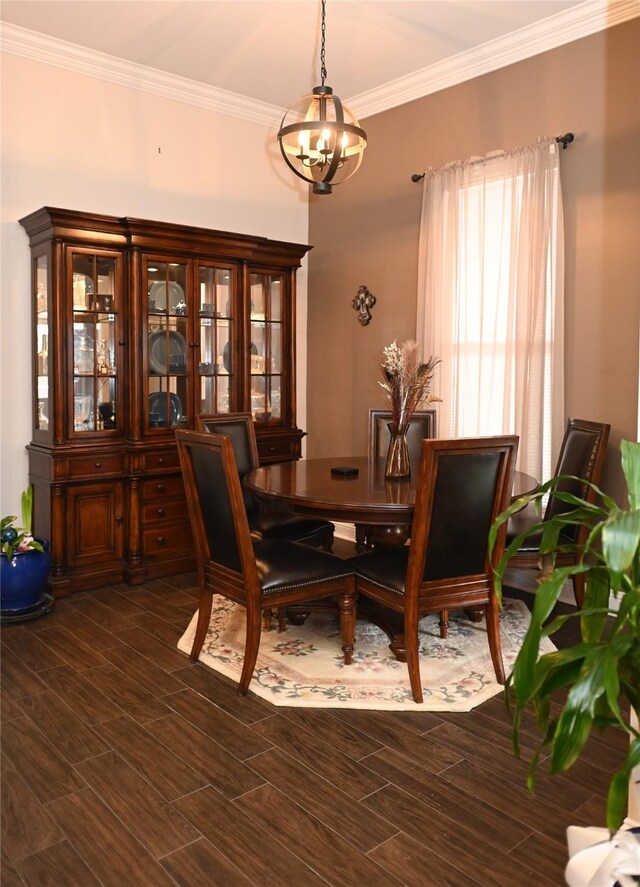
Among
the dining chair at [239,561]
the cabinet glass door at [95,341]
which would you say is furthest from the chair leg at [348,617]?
the cabinet glass door at [95,341]

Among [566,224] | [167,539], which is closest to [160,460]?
[167,539]

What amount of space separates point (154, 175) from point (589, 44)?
2.70m

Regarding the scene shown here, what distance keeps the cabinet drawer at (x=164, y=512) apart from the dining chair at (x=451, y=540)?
1879 millimetres

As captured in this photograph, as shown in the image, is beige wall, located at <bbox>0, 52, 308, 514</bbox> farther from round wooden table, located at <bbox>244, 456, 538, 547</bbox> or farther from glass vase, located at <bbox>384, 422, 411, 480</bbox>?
glass vase, located at <bbox>384, 422, 411, 480</bbox>

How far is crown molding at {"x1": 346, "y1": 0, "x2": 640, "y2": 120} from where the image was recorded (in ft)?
→ 11.9

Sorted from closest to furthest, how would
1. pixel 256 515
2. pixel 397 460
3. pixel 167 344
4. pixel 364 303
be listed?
pixel 397 460 < pixel 256 515 < pixel 167 344 < pixel 364 303

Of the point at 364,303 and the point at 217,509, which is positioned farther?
the point at 364,303

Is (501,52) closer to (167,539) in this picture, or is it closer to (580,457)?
(580,457)

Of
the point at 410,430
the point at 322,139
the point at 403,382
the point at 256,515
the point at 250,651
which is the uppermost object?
the point at 322,139

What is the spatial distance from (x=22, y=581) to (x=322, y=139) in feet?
8.46

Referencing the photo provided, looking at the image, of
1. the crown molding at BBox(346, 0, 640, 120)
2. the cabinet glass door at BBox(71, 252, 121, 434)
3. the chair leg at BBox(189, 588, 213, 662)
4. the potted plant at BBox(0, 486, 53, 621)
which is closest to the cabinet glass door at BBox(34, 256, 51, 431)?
the cabinet glass door at BBox(71, 252, 121, 434)

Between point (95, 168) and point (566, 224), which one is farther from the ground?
point (95, 168)

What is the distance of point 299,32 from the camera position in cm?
400

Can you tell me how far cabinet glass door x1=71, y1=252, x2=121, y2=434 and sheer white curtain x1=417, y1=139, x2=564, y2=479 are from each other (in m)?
1.94
